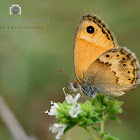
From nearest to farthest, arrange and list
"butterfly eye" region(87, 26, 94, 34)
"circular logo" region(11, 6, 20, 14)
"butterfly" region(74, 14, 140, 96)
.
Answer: "butterfly" region(74, 14, 140, 96) → "butterfly eye" region(87, 26, 94, 34) → "circular logo" region(11, 6, 20, 14)

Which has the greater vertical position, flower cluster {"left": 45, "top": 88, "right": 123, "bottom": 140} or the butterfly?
the butterfly

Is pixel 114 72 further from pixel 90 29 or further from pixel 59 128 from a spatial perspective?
pixel 59 128

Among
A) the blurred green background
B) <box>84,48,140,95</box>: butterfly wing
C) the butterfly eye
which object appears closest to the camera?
<box>84,48,140,95</box>: butterfly wing

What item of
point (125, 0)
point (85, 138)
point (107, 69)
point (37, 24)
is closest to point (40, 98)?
point (85, 138)

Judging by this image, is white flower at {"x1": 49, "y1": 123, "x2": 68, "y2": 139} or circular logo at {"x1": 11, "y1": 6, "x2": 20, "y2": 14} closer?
white flower at {"x1": 49, "y1": 123, "x2": 68, "y2": 139}

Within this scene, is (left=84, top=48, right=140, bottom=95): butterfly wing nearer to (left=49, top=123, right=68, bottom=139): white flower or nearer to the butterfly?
the butterfly

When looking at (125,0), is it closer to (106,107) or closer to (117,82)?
(117,82)

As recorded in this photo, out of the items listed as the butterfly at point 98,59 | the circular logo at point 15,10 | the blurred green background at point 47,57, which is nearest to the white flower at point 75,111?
the butterfly at point 98,59

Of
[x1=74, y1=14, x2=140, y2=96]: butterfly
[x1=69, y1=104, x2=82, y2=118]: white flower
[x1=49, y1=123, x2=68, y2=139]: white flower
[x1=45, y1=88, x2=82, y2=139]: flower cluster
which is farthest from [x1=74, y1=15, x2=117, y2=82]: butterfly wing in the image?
[x1=49, y1=123, x2=68, y2=139]: white flower

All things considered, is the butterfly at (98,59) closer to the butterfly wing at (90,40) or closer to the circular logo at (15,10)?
the butterfly wing at (90,40)
